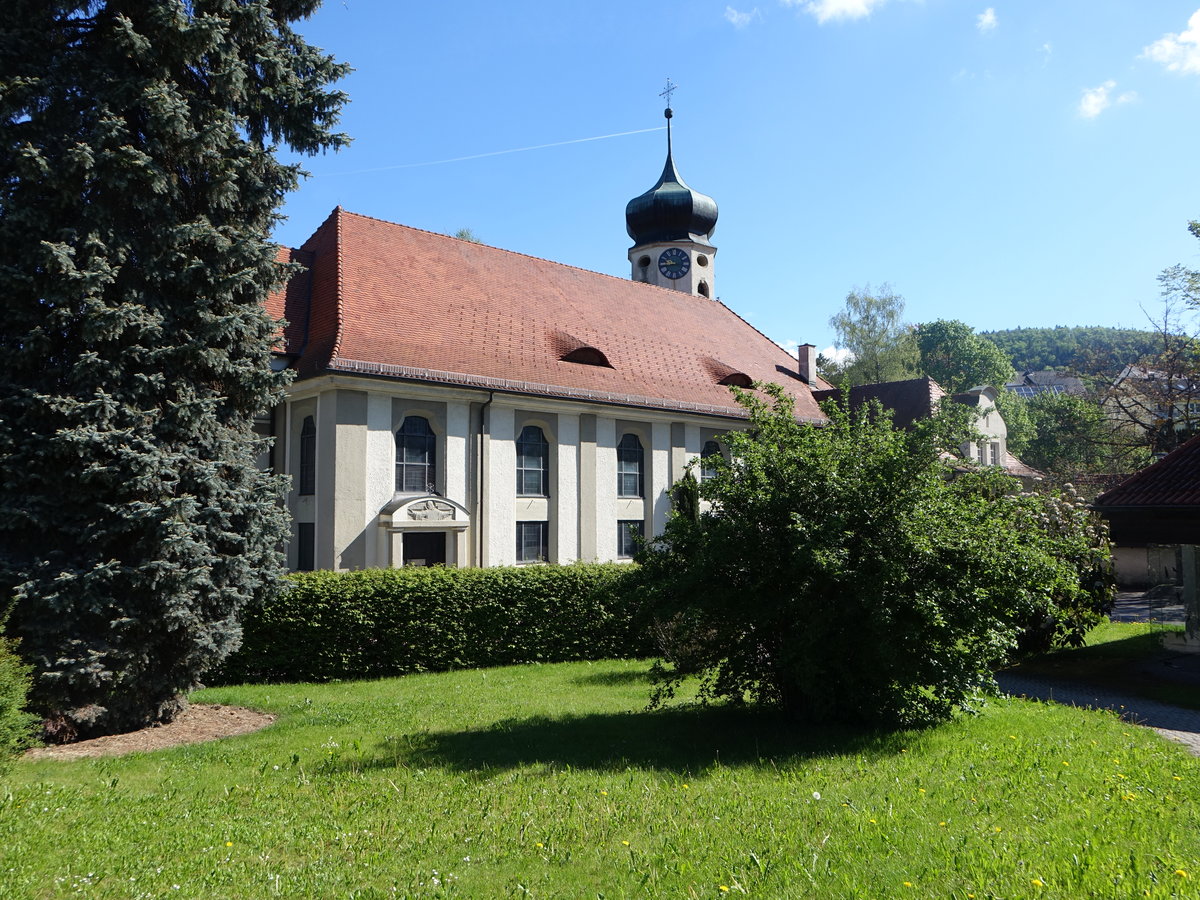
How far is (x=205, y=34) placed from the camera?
10984 mm

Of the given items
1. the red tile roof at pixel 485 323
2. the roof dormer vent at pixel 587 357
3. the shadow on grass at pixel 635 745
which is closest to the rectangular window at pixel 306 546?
the red tile roof at pixel 485 323

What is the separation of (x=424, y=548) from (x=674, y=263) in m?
24.3

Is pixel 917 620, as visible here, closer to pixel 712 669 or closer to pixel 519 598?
pixel 712 669

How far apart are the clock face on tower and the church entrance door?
23414 mm

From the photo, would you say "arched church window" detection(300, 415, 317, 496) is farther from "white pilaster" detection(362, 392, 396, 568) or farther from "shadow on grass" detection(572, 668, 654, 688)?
"shadow on grass" detection(572, 668, 654, 688)

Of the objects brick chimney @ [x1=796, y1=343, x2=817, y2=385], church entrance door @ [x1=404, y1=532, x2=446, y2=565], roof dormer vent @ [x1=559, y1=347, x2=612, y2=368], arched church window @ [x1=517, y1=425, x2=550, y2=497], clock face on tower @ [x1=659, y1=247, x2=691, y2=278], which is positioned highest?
clock face on tower @ [x1=659, y1=247, x2=691, y2=278]

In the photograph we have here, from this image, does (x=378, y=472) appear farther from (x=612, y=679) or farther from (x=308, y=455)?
(x=612, y=679)

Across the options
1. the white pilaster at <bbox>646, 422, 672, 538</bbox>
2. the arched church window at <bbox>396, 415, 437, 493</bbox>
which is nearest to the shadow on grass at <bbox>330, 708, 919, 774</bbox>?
the arched church window at <bbox>396, 415, 437, 493</bbox>

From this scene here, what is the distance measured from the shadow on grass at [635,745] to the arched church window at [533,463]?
44.5ft

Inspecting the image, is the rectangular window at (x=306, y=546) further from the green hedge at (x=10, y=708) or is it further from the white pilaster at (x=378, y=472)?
the green hedge at (x=10, y=708)

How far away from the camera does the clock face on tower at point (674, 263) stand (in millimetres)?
41094

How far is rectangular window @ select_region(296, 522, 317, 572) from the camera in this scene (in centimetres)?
2036

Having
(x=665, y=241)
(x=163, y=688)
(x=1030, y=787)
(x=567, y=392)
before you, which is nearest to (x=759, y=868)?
(x=1030, y=787)

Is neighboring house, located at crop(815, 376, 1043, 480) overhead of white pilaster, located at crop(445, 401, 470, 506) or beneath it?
overhead
